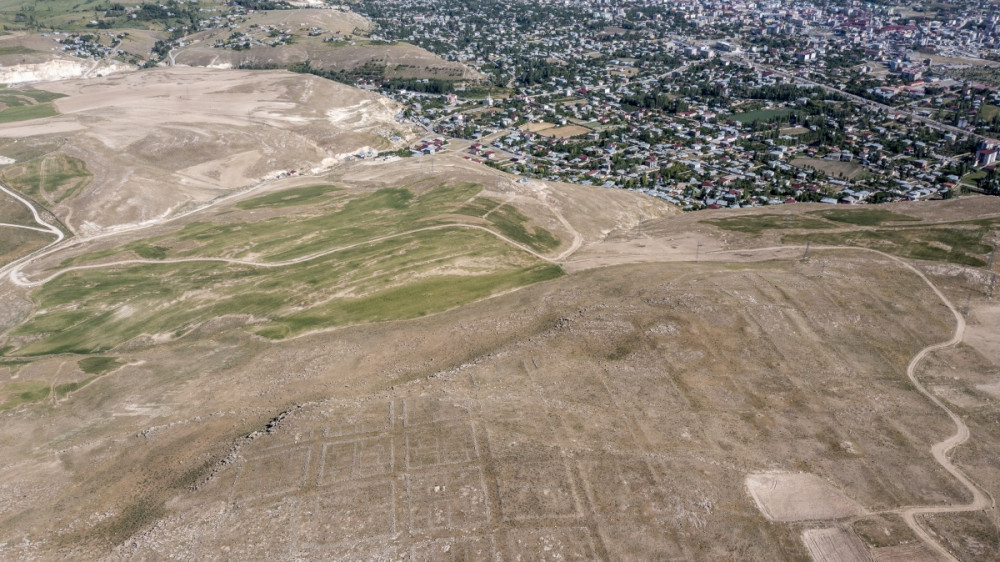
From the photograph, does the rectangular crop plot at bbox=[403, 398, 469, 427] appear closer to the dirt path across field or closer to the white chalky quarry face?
the white chalky quarry face

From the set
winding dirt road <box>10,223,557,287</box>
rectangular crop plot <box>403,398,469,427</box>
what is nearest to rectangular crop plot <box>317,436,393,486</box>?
rectangular crop plot <box>403,398,469,427</box>

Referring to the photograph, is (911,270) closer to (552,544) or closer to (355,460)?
(552,544)

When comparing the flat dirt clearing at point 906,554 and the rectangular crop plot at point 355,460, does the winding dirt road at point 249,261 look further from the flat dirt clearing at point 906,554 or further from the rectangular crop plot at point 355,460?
the flat dirt clearing at point 906,554

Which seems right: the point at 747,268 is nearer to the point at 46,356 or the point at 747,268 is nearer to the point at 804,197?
the point at 804,197

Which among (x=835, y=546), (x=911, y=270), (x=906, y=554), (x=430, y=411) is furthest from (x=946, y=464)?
(x=430, y=411)

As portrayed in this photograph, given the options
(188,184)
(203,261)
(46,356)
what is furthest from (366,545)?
(188,184)

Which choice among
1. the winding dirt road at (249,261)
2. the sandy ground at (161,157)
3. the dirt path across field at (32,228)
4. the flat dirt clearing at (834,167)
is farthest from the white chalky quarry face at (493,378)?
the flat dirt clearing at (834,167)
